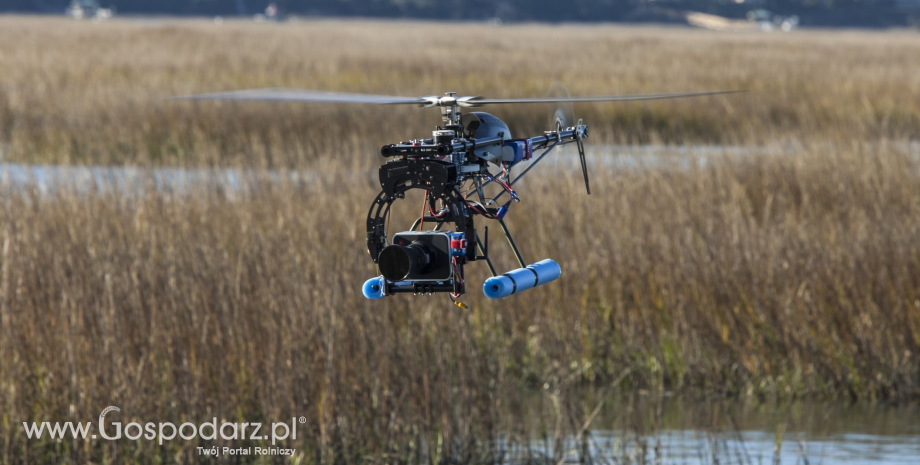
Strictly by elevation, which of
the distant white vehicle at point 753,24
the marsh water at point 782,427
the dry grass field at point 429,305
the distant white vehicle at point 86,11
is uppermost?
the distant white vehicle at point 86,11

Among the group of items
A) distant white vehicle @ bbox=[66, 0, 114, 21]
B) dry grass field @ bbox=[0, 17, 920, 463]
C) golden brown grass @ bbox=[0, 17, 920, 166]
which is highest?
distant white vehicle @ bbox=[66, 0, 114, 21]

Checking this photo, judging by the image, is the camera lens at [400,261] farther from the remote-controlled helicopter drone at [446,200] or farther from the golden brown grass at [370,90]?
the golden brown grass at [370,90]

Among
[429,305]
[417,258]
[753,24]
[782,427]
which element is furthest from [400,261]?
[753,24]

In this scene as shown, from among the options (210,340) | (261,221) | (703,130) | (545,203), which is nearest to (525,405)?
(545,203)

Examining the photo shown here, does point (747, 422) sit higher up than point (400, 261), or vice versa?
point (400, 261)

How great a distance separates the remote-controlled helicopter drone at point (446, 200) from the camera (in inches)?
77.4

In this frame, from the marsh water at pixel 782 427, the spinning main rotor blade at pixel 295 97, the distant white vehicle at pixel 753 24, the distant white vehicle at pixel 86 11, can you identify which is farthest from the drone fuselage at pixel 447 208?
the distant white vehicle at pixel 86 11

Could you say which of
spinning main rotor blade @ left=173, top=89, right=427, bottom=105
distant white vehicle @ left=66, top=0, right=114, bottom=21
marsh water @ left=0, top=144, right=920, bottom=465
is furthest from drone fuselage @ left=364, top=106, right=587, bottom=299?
distant white vehicle @ left=66, top=0, right=114, bottom=21

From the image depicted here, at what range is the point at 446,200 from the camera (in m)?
2.02

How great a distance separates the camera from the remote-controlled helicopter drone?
197 cm

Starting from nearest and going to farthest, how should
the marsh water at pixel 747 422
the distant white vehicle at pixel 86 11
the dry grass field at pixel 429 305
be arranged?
the dry grass field at pixel 429 305, the marsh water at pixel 747 422, the distant white vehicle at pixel 86 11

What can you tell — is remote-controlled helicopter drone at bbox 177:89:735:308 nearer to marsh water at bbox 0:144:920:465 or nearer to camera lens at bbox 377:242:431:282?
camera lens at bbox 377:242:431:282

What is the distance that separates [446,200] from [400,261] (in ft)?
0.45

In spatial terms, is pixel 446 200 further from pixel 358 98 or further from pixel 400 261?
pixel 358 98
